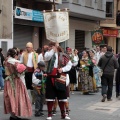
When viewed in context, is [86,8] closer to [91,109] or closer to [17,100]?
[91,109]

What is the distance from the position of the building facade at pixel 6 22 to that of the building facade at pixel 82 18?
5.89m

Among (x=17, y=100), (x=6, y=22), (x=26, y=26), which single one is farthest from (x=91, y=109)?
(x=26, y=26)

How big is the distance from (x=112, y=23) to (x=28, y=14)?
52.5 feet

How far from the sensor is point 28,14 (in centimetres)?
2273

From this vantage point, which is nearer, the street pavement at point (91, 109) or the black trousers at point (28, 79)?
the street pavement at point (91, 109)

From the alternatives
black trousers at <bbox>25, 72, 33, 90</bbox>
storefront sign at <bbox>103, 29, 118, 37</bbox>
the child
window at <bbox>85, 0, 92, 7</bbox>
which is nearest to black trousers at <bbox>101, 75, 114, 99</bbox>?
black trousers at <bbox>25, 72, 33, 90</bbox>

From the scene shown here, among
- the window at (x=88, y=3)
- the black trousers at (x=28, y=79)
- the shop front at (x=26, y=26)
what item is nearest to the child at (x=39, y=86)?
the black trousers at (x=28, y=79)

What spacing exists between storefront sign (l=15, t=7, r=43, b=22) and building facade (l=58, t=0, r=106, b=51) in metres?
3.00

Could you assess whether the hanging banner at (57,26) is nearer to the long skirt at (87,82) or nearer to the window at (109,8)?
the long skirt at (87,82)

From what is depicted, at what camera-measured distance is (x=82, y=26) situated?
101 ft

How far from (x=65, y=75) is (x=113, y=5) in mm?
29347

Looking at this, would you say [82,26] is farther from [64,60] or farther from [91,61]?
[64,60]

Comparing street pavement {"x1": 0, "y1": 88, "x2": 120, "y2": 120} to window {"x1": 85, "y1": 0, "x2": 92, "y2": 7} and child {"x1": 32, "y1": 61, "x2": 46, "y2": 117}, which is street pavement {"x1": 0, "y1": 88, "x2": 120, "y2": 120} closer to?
child {"x1": 32, "y1": 61, "x2": 46, "y2": 117}

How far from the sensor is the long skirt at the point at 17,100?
9070 mm
